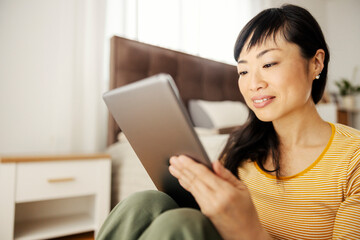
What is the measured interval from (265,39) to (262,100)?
0.53 feet

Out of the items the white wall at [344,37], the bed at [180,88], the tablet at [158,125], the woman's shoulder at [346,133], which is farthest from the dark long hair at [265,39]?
the white wall at [344,37]

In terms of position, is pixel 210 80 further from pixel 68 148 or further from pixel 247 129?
pixel 247 129

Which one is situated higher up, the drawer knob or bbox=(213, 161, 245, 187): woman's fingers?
bbox=(213, 161, 245, 187): woman's fingers

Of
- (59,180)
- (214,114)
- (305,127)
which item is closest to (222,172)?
(305,127)

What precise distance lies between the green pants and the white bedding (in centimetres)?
80

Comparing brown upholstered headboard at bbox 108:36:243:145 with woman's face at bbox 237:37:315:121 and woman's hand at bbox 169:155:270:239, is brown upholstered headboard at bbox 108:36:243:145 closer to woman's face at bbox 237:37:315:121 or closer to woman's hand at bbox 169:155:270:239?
woman's face at bbox 237:37:315:121

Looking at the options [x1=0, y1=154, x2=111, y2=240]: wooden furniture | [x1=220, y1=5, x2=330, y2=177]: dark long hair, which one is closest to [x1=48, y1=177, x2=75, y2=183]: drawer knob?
[x1=0, y1=154, x2=111, y2=240]: wooden furniture

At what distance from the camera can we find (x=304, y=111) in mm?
762

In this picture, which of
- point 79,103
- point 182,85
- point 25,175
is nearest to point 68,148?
point 79,103

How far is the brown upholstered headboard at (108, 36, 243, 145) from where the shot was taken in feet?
6.47

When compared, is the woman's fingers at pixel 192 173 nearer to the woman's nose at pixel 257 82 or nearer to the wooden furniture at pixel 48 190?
A: the woman's nose at pixel 257 82

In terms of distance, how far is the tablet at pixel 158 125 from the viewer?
1.43ft

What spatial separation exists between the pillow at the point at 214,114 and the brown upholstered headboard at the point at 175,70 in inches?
7.2

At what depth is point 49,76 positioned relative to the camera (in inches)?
73.1
